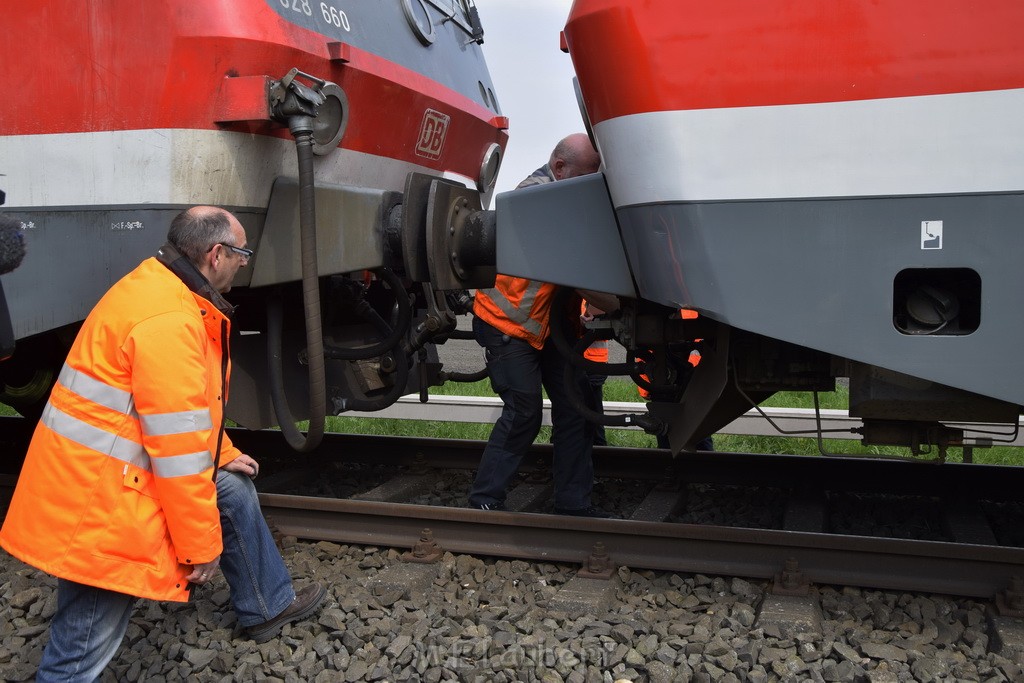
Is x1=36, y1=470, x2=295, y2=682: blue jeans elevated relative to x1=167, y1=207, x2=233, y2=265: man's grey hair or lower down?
lower down

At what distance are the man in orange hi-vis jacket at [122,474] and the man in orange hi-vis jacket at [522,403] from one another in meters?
2.18

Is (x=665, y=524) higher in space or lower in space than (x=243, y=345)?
lower

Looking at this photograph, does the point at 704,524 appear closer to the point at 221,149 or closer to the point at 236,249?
the point at 236,249

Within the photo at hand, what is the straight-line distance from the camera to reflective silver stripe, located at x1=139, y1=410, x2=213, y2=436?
111 inches

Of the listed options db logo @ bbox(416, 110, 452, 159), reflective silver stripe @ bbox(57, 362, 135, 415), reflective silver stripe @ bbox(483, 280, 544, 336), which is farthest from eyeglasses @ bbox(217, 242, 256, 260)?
db logo @ bbox(416, 110, 452, 159)

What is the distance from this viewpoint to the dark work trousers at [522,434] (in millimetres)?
5062

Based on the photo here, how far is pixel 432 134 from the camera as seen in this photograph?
5246 mm

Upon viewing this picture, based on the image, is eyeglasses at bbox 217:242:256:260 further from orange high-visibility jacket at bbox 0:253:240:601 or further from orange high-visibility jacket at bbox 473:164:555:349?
orange high-visibility jacket at bbox 473:164:555:349

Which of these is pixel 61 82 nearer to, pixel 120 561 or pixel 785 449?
pixel 120 561

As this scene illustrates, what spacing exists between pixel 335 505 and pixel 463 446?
143 cm

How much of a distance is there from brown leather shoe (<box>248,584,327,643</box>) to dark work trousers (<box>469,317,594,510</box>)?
130cm

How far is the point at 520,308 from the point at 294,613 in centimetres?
190

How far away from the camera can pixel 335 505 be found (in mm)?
4824

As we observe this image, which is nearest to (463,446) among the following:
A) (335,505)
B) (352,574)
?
(335,505)
